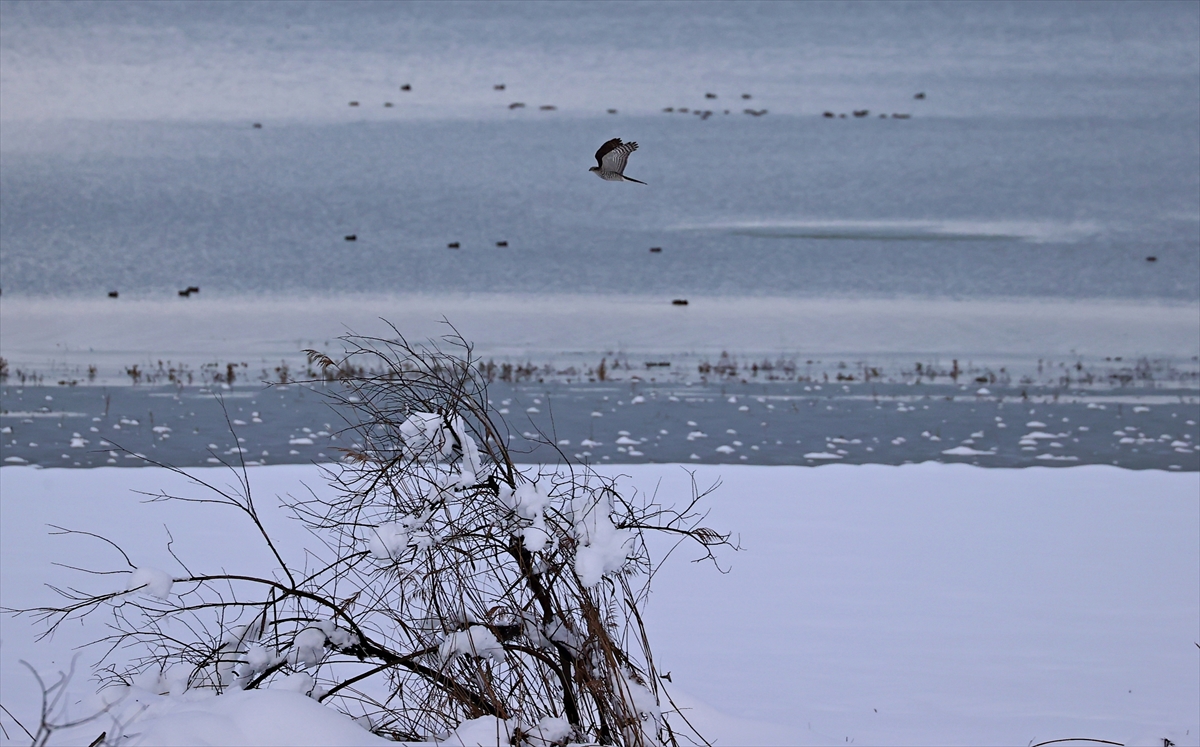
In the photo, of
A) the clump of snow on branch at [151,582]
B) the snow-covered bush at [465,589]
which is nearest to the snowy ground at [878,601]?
the clump of snow on branch at [151,582]

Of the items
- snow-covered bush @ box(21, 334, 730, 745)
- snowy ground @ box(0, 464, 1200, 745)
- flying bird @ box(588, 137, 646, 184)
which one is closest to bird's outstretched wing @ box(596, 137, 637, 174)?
flying bird @ box(588, 137, 646, 184)

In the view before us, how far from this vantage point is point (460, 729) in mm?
3234

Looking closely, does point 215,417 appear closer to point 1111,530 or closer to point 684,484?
point 684,484

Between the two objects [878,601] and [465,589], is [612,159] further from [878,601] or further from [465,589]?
[878,601]

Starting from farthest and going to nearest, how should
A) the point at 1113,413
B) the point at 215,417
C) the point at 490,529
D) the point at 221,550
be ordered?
the point at 1113,413, the point at 215,417, the point at 221,550, the point at 490,529

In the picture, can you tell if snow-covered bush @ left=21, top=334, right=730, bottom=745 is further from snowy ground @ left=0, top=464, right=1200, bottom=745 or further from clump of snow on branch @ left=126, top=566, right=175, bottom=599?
snowy ground @ left=0, top=464, right=1200, bottom=745

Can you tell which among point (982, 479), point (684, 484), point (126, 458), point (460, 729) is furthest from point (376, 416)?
point (126, 458)

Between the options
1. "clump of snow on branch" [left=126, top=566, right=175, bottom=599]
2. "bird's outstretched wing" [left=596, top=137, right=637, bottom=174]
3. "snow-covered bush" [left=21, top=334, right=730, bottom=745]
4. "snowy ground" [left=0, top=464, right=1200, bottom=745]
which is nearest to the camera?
"clump of snow on branch" [left=126, top=566, right=175, bottom=599]

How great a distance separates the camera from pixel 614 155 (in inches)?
199

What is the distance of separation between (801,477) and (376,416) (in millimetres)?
8272

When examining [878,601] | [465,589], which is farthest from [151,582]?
[878,601]

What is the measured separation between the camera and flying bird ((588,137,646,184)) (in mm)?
4965

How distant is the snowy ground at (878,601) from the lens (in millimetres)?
5094

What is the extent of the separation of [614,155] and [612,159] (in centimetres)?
2
